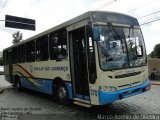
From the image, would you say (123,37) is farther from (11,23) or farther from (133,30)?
(11,23)

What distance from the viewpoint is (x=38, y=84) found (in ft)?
39.5

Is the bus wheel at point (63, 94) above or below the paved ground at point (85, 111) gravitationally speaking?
above

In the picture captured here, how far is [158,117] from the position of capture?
7.31 meters

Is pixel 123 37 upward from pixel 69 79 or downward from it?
upward

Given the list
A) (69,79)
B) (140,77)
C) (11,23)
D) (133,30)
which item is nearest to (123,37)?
(133,30)

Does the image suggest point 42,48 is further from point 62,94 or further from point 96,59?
point 96,59

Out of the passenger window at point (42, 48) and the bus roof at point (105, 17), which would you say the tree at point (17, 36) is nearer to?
the passenger window at point (42, 48)

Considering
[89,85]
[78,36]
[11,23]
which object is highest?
[11,23]

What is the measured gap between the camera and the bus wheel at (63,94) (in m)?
9.55

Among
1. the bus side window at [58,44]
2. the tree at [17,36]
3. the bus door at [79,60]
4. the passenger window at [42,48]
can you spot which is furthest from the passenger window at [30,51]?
the tree at [17,36]

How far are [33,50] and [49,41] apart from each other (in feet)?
7.32

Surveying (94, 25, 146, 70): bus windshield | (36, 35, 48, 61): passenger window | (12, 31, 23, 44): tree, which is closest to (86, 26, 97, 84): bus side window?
(94, 25, 146, 70): bus windshield

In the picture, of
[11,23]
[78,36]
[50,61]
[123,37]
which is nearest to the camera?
[123,37]

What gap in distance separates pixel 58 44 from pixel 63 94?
1893 millimetres
